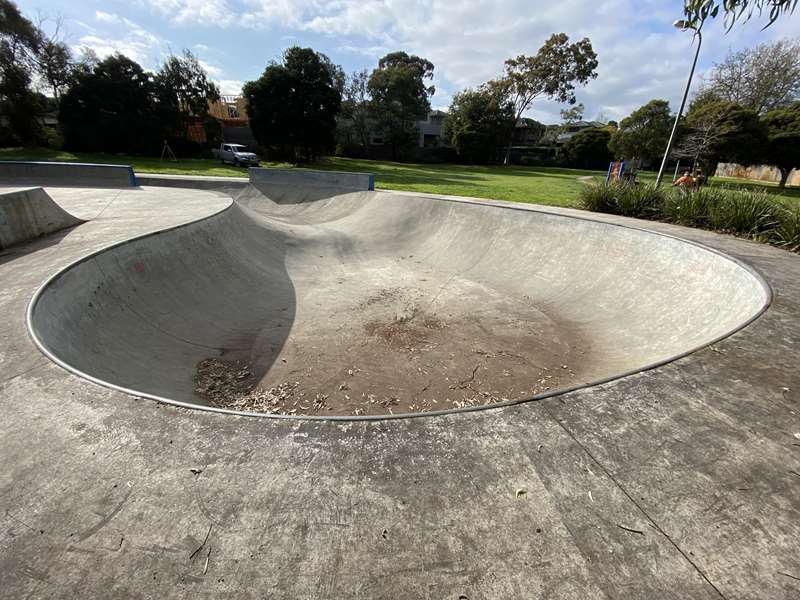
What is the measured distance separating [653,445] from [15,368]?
4.56 metres

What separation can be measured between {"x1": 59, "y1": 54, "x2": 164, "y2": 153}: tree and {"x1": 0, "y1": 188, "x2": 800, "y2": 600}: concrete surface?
36.7 m

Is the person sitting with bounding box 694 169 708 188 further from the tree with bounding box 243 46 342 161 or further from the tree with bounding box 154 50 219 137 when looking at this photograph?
the tree with bounding box 154 50 219 137

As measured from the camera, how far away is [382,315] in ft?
23.0

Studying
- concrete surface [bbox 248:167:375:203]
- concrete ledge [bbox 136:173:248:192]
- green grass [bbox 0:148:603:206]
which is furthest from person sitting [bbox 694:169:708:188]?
concrete ledge [bbox 136:173:248:192]

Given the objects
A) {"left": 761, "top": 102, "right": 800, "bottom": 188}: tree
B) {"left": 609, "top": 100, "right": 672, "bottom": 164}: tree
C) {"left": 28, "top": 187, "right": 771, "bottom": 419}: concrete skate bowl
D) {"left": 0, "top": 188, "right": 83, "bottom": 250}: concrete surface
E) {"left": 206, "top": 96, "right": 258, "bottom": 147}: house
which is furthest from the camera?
{"left": 206, "top": 96, "right": 258, "bottom": 147}: house

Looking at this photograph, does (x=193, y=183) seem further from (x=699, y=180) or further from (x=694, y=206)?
(x=699, y=180)

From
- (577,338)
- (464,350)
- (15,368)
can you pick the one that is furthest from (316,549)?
(577,338)

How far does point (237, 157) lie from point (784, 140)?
38.5m

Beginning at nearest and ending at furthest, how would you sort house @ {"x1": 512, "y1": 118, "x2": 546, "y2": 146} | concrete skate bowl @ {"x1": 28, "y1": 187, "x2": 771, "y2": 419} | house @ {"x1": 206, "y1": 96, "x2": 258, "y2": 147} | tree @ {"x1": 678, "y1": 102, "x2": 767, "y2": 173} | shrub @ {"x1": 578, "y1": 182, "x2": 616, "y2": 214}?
1. concrete skate bowl @ {"x1": 28, "y1": 187, "x2": 771, "y2": 419}
2. shrub @ {"x1": 578, "y1": 182, "x2": 616, "y2": 214}
3. tree @ {"x1": 678, "y1": 102, "x2": 767, "y2": 173}
4. house @ {"x1": 206, "y1": 96, "x2": 258, "y2": 147}
5. house @ {"x1": 512, "y1": 118, "x2": 546, "y2": 146}

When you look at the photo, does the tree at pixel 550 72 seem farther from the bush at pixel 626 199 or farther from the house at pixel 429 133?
the bush at pixel 626 199

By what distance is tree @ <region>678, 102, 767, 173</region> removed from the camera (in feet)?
83.1

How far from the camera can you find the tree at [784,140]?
2612 cm

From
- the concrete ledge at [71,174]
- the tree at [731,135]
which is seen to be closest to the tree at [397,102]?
the tree at [731,135]

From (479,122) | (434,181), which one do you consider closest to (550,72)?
(479,122)
